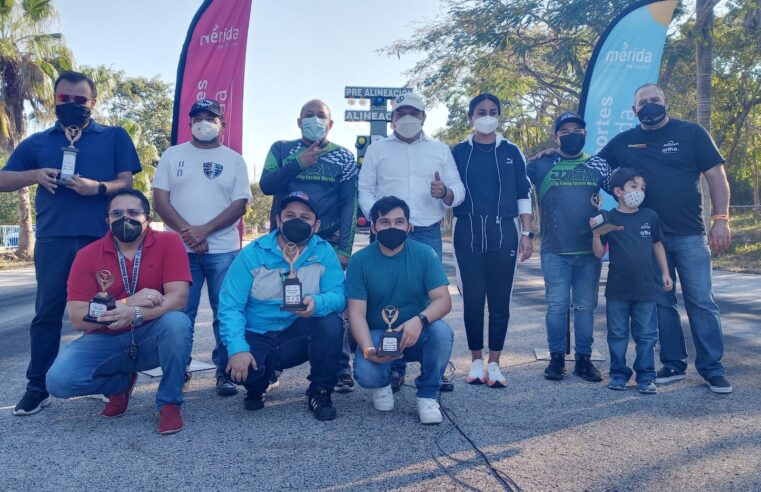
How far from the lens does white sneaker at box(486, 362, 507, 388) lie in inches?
179

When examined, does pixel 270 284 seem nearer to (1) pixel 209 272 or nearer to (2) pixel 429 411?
(1) pixel 209 272

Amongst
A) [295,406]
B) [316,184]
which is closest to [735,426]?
[295,406]

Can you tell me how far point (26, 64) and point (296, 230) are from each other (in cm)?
2060

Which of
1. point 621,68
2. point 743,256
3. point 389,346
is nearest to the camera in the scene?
point 389,346

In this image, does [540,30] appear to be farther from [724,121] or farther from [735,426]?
[735,426]

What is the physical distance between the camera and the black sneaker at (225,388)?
14.4 feet

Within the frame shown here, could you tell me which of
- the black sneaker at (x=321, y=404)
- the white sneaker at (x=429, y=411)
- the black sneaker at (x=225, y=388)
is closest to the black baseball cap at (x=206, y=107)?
the black sneaker at (x=225, y=388)

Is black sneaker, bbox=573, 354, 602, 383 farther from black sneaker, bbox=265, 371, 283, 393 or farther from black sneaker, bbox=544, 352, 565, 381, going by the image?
black sneaker, bbox=265, 371, 283, 393

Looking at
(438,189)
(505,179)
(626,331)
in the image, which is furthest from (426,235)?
(626,331)

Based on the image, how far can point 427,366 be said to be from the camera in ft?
12.9

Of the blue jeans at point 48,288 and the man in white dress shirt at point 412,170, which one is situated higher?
the man in white dress shirt at point 412,170

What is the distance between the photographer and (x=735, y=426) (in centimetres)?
360

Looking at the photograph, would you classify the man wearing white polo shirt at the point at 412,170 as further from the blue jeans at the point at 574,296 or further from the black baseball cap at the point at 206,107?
the black baseball cap at the point at 206,107

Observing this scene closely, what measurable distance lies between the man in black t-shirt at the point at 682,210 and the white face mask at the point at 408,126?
1.79 metres
